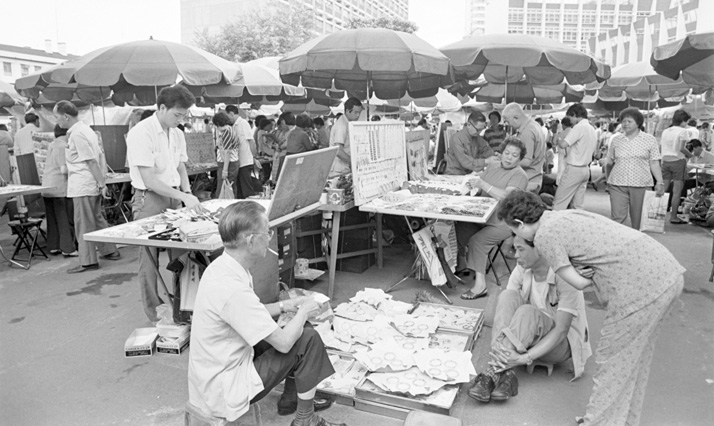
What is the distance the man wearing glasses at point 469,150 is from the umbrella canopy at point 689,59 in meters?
2.34

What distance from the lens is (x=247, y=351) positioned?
2486 millimetres

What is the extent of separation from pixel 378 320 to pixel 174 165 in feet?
7.15

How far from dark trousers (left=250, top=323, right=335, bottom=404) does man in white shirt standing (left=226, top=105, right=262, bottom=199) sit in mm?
6639

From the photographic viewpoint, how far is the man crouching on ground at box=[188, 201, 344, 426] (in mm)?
2336

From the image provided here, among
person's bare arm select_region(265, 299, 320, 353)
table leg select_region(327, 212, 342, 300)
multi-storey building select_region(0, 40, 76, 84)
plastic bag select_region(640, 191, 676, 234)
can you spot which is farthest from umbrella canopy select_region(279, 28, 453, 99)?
multi-storey building select_region(0, 40, 76, 84)

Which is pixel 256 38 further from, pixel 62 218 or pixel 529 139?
pixel 529 139

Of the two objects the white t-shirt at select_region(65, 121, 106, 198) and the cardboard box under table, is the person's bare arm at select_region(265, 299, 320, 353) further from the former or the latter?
the white t-shirt at select_region(65, 121, 106, 198)

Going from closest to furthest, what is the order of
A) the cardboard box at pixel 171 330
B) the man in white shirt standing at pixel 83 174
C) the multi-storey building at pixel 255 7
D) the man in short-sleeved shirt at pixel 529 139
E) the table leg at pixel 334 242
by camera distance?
1. the cardboard box at pixel 171 330
2. the table leg at pixel 334 242
3. the man in white shirt standing at pixel 83 174
4. the man in short-sleeved shirt at pixel 529 139
5. the multi-storey building at pixel 255 7

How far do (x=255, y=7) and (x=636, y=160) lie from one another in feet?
177

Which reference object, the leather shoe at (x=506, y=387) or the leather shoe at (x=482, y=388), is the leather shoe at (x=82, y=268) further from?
the leather shoe at (x=506, y=387)

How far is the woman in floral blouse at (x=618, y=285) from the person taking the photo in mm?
2521

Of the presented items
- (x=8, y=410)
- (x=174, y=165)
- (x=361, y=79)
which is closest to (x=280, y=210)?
(x=174, y=165)

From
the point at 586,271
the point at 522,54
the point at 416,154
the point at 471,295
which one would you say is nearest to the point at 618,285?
the point at 586,271

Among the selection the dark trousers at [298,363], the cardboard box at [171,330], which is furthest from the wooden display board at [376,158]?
the dark trousers at [298,363]
